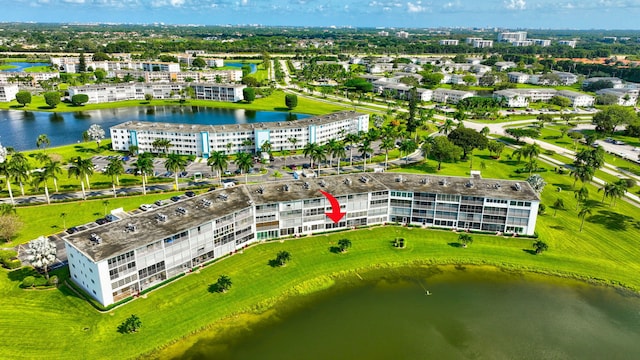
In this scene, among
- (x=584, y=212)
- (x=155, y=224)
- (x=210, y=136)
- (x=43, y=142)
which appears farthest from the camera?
(x=43, y=142)

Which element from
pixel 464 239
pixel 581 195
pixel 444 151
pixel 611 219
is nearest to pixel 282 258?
pixel 464 239

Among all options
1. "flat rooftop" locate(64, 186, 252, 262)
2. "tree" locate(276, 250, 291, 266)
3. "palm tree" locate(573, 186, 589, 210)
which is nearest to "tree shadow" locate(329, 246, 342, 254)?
"tree" locate(276, 250, 291, 266)

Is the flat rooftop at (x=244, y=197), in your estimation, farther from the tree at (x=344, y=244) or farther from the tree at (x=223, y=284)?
the tree at (x=223, y=284)

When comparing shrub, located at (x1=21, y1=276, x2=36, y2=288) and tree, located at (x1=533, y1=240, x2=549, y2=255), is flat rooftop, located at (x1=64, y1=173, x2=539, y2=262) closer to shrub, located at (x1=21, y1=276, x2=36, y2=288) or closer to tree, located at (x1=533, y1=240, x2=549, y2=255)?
shrub, located at (x1=21, y1=276, x2=36, y2=288)

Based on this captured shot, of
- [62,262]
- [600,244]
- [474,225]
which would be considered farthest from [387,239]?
[62,262]

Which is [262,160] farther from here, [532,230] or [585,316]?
[585,316]

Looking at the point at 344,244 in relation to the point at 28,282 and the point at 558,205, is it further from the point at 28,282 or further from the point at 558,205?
the point at 558,205
